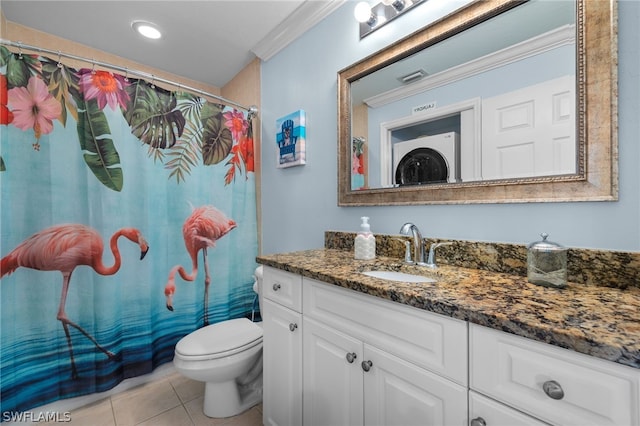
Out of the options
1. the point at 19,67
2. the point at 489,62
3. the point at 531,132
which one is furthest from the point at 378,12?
the point at 19,67

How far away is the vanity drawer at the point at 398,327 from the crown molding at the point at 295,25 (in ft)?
5.10

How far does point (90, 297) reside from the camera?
1.50 m

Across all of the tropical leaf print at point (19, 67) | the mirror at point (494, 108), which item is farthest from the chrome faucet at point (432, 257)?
the tropical leaf print at point (19, 67)

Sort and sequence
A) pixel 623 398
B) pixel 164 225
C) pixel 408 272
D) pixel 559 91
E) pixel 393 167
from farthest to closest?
pixel 164 225, pixel 393 167, pixel 408 272, pixel 559 91, pixel 623 398

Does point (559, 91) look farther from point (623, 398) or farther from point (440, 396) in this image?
point (440, 396)

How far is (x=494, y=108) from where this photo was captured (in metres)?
1.00

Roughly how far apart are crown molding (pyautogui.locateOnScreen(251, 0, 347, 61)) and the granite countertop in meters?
1.51

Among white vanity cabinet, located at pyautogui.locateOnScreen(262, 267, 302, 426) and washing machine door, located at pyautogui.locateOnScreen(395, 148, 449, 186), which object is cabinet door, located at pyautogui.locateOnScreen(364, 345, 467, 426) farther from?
washing machine door, located at pyautogui.locateOnScreen(395, 148, 449, 186)

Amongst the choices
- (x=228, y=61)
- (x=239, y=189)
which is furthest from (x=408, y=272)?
(x=228, y=61)

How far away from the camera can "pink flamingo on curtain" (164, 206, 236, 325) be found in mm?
1754

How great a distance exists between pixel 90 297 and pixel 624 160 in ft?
7.60

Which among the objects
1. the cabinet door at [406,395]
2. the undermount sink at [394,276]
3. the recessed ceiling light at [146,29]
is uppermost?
the recessed ceiling light at [146,29]

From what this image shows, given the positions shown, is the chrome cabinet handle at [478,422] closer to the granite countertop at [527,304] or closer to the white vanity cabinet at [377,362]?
the white vanity cabinet at [377,362]

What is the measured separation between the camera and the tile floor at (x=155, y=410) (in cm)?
140
